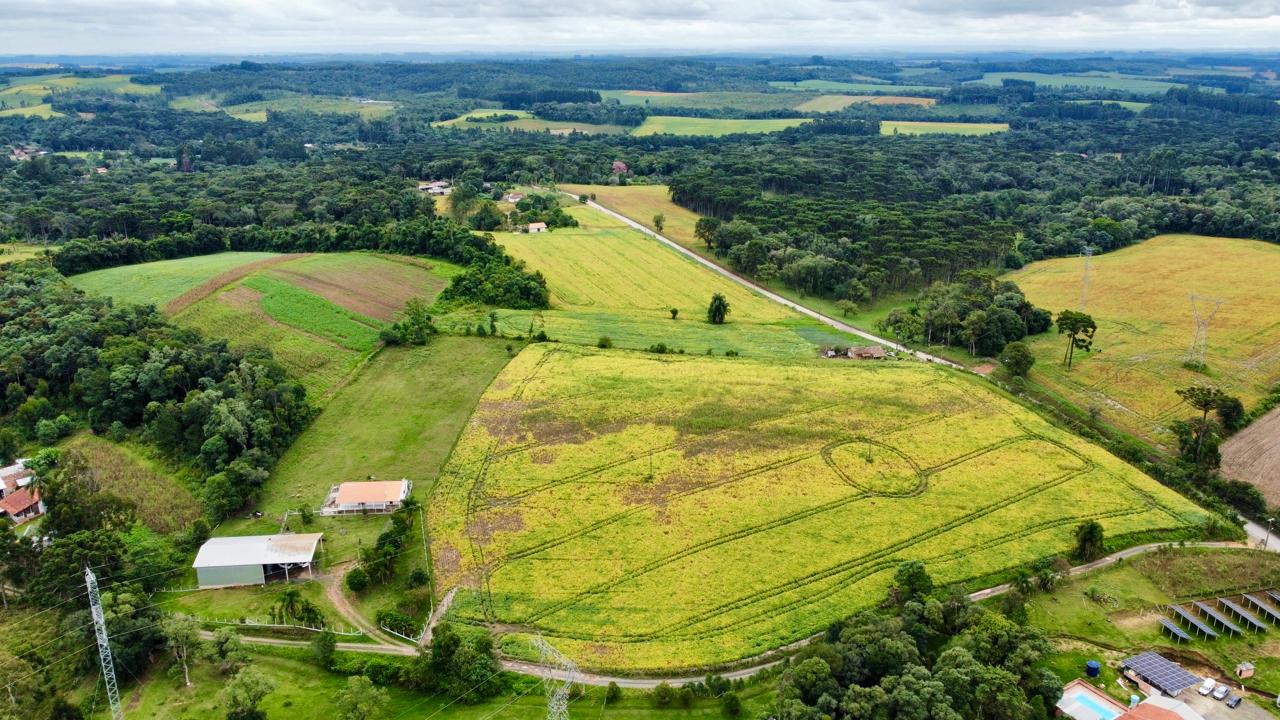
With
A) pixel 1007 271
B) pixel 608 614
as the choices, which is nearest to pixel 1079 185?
pixel 1007 271

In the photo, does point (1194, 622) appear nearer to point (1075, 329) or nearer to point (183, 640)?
point (1075, 329)

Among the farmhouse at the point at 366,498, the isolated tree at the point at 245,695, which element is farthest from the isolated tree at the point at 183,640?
the farmhouse at the point at 366,498

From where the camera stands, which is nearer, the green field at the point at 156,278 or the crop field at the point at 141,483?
the crop field at the point at 141,483

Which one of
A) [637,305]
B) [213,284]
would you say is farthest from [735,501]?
[213,284]

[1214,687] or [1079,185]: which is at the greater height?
[1079,185]

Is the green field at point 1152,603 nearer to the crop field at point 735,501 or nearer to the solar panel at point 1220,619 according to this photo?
the solar panel at point 1220,619

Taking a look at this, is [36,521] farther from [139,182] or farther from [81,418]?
[139,182]
